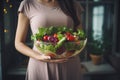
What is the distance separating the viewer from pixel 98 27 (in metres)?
3.58

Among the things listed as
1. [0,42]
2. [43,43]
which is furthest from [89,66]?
[43,43]

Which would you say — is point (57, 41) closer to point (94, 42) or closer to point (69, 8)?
point (69, 8)

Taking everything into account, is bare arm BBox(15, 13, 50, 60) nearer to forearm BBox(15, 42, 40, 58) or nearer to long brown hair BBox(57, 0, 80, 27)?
forearm BBox(15, 42, 40, 58)

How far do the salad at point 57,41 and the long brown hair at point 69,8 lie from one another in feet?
0.43

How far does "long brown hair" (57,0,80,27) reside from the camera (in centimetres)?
136

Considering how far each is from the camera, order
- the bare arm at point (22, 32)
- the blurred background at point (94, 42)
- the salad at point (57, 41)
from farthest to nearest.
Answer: the blurred background at point (94, 42) < the bare arm at point (22, 32) < the salad at point (57, 41)

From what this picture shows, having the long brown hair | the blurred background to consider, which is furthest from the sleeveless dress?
the blurred background

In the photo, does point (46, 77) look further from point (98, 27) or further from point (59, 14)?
point (98, 27)

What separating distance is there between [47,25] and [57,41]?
0.46ft

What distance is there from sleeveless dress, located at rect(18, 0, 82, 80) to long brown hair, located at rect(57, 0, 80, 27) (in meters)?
0.03

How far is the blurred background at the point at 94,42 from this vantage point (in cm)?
307

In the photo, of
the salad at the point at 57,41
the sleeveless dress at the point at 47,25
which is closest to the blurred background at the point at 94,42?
the sleeveless dress at the point at 47,25

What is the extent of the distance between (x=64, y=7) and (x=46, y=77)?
0.41 metres

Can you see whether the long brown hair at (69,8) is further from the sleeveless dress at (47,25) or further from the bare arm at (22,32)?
the bare arm at (22,32)
